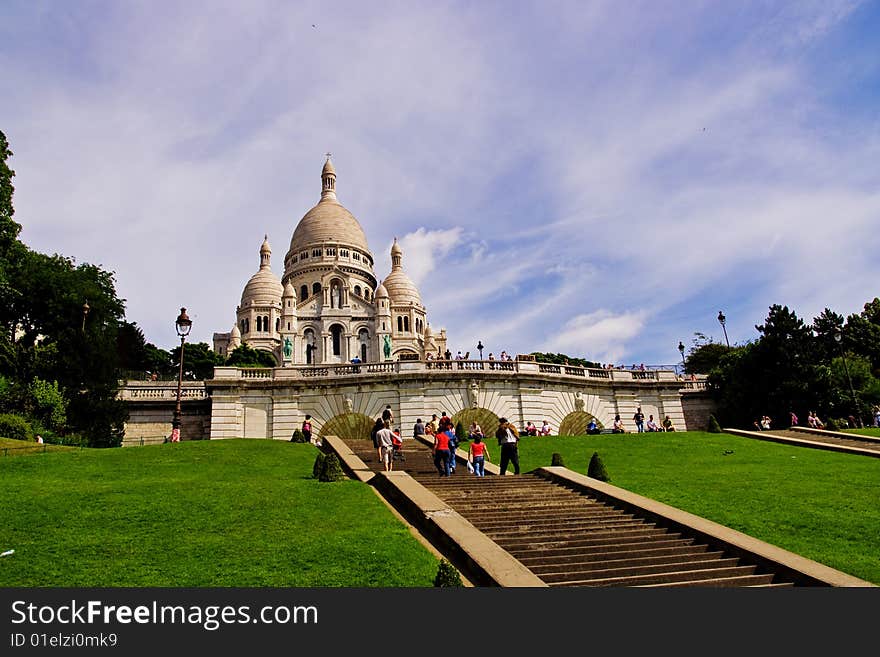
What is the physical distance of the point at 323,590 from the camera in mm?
7766

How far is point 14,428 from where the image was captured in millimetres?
25516

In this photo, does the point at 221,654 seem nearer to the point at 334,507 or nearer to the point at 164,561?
the point at 164,561

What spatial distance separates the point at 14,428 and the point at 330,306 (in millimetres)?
67949

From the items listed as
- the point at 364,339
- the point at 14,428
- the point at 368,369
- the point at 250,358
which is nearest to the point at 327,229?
the point at 364,339

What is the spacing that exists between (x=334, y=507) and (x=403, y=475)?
292cm

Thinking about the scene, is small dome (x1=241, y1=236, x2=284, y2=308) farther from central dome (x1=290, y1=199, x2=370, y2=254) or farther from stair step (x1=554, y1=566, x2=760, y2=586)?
stair step (x1=554, y1=566, x2=760, y2=586)

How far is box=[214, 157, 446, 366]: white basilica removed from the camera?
89688mm

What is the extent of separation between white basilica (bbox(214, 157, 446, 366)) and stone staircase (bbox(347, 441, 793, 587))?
229 ft

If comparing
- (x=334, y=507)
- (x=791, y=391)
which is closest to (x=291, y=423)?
(x=334, y=507)

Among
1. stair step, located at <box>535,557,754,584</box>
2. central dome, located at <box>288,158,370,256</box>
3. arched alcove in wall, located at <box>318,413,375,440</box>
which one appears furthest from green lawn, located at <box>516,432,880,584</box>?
central dome, located at <box>288,158,370,256</box>

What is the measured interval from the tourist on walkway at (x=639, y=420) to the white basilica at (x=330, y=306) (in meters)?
52.2

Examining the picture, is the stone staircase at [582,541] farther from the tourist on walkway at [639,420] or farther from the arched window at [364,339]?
the arched window at [364,339]

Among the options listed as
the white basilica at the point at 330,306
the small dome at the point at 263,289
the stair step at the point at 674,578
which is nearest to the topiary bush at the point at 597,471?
the stair step at the point at 674,578

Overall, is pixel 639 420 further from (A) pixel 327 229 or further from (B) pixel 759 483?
(A) pixel 327 229
